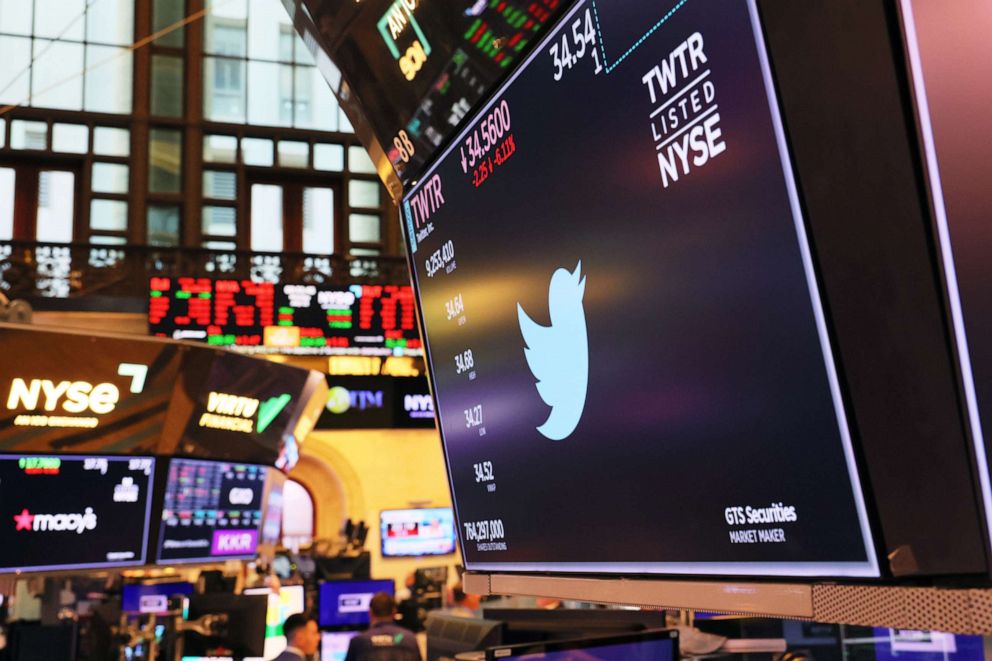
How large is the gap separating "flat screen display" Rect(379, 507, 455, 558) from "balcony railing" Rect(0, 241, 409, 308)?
301 cm

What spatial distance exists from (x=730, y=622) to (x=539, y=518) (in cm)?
295

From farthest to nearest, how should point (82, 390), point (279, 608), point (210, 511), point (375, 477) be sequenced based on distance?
1. point (375, 477)
2. point (279, 608)
3. point (210, 511)
4. point (82, 390)

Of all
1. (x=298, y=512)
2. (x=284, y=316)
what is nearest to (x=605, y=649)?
(x=284, y=316)

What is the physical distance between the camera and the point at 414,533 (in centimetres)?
1336

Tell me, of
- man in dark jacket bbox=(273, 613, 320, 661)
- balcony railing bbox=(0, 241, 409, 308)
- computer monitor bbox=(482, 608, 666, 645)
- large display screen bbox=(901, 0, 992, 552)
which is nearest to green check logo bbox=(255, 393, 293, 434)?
man in dark jacket bbox=(273, 613, 320, 661)

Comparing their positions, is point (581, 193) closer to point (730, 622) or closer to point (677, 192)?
point (677, 192)

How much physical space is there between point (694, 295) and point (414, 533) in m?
12.4

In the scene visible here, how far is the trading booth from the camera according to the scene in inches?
35.5

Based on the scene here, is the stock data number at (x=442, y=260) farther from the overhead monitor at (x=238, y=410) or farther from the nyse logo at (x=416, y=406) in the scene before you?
the nyse logo at (x=416, y=406)

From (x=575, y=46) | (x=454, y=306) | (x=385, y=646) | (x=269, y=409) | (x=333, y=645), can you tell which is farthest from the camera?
(x=333, y=645)

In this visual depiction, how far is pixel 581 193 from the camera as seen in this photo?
154 cm

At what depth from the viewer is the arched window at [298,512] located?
1422 centimetres

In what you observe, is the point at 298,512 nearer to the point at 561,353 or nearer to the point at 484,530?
the point at 484,530

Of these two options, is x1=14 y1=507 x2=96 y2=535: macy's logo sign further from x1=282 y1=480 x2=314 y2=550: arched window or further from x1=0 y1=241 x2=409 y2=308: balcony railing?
x1=282 y1=480 x2=314 y2=550: arched window
